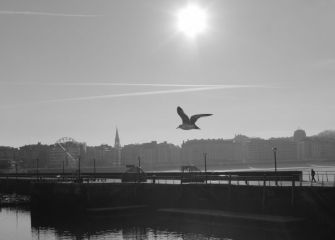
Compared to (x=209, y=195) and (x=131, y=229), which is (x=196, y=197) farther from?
(x=131, y=229)

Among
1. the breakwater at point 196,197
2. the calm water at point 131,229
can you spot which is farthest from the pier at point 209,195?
the calm water at point 131,229

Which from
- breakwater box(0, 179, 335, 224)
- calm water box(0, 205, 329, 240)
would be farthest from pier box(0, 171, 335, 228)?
calm water box(0, 205, 329, 240)

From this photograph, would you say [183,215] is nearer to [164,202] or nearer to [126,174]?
[164,202]

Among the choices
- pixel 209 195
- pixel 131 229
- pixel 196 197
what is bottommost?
pixel 131 229

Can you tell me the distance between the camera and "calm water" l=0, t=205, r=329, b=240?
153 ft

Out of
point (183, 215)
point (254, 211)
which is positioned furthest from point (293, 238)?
point (183, 215)

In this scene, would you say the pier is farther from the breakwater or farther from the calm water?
the calm water

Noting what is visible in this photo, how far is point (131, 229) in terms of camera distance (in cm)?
5422

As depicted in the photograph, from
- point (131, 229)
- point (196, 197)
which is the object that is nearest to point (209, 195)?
point (196, 197)

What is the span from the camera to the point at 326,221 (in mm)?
48094

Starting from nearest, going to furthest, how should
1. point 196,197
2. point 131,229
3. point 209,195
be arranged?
point 131,229 → point 209,195 → point 196,197

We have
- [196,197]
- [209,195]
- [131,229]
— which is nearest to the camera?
[131,229]

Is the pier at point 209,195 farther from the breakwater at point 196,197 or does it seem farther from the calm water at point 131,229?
the calm water at point 131,229

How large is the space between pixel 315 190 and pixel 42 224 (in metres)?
31.5
